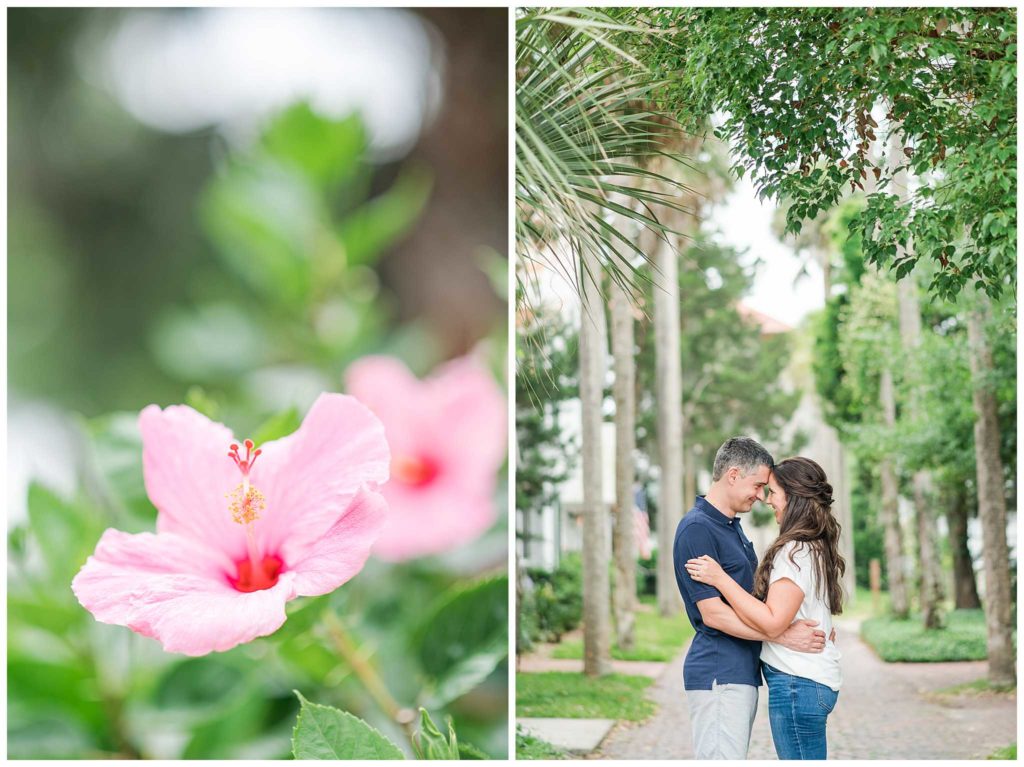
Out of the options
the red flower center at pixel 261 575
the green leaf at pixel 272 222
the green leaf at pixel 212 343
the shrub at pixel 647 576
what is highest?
the green leaf at pixel 272 222

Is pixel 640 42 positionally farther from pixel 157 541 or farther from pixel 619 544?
pixel 619 544

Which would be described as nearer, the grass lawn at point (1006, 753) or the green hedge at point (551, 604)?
the grass lawn at point (1006, 753)

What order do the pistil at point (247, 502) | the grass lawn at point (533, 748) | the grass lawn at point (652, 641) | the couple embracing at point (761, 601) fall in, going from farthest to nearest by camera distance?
the grass lawn at point (652, 641) → the grass lawn at point (533, 748) → the couple embracing at point (761, 601) → the pistil at point (247, 502)

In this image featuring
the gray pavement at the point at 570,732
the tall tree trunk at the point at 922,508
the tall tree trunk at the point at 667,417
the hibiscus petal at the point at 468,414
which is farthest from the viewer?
the tall tree trunk at the point at 667,417

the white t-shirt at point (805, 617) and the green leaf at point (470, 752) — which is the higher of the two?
the white t-shirt at point (805, 617)

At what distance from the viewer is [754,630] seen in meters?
2.25

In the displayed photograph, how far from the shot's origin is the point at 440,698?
1445mm

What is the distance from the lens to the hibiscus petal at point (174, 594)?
67.9 inches

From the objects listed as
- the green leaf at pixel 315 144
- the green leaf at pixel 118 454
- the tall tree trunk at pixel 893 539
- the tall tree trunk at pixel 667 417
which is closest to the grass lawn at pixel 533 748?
the green leaf at pixel 118 454

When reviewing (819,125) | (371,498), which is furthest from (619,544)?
(371,498)

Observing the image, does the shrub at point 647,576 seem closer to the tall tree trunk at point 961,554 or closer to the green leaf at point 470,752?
the tall tree trunk at point 961,554

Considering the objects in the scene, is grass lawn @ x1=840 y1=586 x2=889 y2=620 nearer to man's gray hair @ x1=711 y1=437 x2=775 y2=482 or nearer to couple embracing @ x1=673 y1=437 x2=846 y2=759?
couple embracing @ x1=673 y1=437 x2=846 y2=759

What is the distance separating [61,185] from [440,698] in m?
0.92

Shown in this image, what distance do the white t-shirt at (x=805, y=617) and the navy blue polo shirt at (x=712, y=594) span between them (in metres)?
Answer: 0.07
